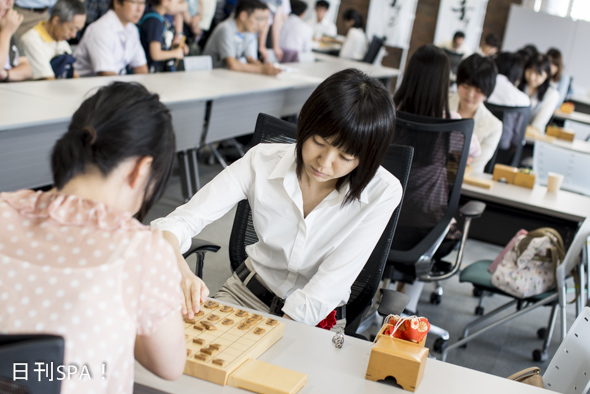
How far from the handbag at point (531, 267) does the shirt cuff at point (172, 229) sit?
1562 millimetres

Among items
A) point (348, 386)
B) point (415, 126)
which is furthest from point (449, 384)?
point (415, 126)

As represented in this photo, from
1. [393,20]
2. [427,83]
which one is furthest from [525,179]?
[393,20]

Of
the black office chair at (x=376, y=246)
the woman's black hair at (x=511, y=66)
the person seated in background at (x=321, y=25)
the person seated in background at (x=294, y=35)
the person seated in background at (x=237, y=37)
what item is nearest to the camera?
the black office chair at (x=376, y=246)

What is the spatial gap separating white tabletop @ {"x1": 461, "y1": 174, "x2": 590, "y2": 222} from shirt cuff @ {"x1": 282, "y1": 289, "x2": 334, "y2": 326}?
170cm

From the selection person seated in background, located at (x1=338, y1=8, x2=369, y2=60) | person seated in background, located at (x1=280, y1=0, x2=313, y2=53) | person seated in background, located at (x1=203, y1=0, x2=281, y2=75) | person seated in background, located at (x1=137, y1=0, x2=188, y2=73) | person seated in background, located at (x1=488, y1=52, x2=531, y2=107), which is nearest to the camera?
person seated in background, located at (x1=488, y1=52, x2=531, y2=107)

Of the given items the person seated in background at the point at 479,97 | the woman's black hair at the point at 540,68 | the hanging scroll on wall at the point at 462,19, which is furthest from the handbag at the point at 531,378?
the hanging scroll on wall at the point at 462,19

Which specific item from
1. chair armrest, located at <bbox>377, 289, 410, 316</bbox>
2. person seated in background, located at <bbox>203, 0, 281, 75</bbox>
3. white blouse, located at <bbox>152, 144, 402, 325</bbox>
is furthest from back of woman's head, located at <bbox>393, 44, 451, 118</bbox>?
person seated in background, located at <bbox>203, 0, 281, 75</bbox>

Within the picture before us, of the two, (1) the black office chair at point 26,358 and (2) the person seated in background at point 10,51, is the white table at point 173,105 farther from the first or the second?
(1) the black office chair at point 26,358

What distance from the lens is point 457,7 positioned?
1161 centimetres

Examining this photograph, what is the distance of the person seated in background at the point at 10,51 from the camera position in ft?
11.5

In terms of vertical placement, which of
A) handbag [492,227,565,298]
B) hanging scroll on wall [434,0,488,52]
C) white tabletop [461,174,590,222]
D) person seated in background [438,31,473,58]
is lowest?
handbag [492,227,565,298]

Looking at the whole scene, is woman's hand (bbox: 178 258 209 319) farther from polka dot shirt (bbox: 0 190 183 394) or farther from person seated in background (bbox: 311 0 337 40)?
person seated in background (bbox: 311 0 337 40)

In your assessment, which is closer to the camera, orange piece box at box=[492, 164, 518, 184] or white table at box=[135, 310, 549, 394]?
white table at box=[135, 310, 549, 394]

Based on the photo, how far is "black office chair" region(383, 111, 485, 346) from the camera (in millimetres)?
2516
